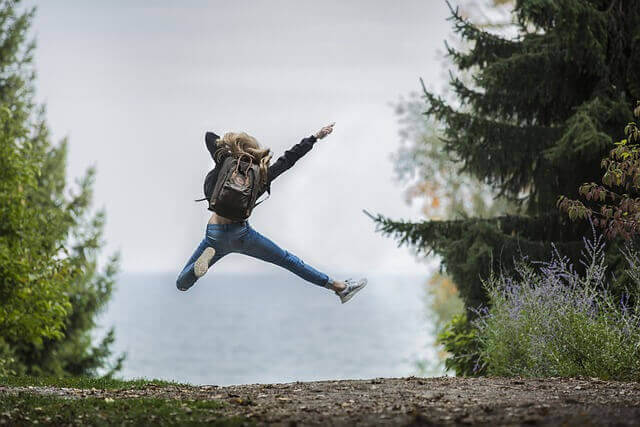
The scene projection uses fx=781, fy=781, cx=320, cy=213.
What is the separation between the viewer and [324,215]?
169 feet

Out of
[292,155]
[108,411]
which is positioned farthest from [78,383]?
[292,155]

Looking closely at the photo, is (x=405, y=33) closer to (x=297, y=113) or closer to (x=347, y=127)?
(x=347, y=127)

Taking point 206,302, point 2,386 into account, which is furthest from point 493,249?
point 206,302

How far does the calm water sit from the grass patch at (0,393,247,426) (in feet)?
65.1

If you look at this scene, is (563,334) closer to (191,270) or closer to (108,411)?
(191,270)

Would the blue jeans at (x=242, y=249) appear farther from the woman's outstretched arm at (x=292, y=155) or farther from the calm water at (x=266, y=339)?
the calm water at (x=266, y=339)

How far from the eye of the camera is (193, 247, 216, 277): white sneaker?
23.3 feet

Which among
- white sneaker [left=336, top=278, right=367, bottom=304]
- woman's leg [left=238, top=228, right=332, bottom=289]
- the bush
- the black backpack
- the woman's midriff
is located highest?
the black backpack

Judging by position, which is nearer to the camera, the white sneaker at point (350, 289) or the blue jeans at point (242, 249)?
the blue jeans at point (242, 249)

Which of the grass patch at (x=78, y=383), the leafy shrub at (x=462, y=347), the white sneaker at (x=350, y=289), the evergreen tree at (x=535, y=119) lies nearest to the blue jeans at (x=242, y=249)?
Answer: the white sneaker at (x=350, y=289)

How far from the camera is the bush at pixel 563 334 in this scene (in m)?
8.30

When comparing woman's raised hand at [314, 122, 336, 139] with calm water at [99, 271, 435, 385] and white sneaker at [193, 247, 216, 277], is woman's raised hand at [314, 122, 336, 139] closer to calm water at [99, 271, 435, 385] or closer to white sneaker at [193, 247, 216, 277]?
white sneaker at [193, 247, 216, 277]

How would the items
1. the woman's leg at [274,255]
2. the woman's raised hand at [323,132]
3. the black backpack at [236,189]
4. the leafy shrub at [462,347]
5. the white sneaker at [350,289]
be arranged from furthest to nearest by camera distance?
the leafy shrub at [462,347]
the white sneaker at [350,289]
the woman's raised hand at [323,132]
the woman's leg at [274,255]
the black backpack at [236,189]

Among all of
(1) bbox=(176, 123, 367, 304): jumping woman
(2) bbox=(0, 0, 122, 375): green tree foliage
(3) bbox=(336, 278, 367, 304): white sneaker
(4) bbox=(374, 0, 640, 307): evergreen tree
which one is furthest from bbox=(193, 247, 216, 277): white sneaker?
(2) bbox=(0, 0, 122, 375): green tree foliage
